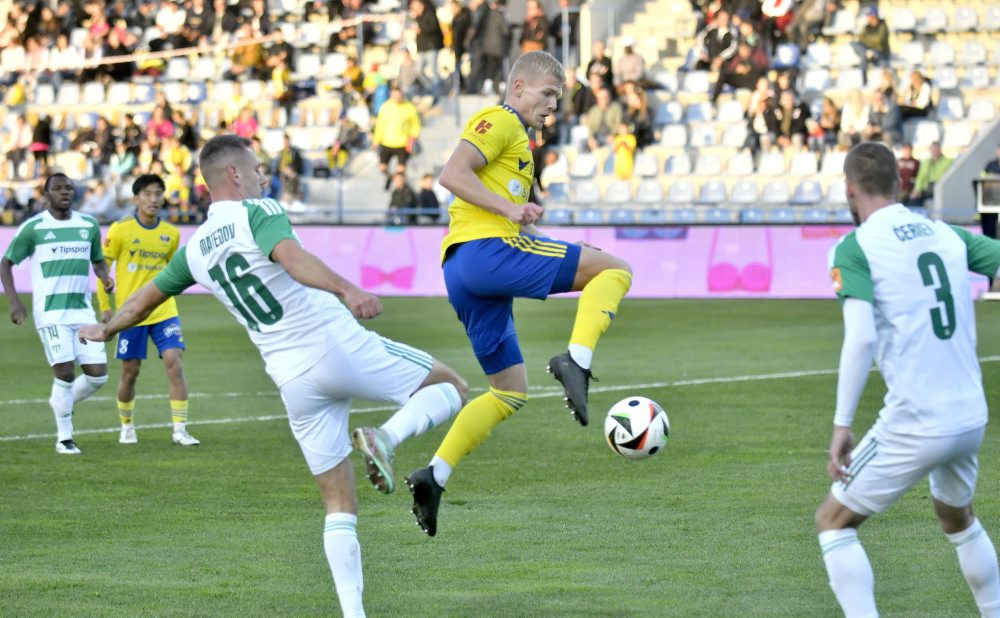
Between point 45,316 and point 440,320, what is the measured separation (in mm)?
10357

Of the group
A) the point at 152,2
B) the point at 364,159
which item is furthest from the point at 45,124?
the point at 364,159

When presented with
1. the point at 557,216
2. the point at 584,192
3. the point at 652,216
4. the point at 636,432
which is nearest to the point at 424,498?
the point at 636,432

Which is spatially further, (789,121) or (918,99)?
(789,121)

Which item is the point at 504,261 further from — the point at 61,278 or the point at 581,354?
the point at 61,278

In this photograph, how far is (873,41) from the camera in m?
27.5

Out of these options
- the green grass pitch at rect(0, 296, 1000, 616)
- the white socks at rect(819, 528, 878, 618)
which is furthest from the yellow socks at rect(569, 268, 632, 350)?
the white socks at rect(819, 528, 878, 618)

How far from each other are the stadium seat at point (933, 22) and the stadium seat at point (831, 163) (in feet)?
13.1

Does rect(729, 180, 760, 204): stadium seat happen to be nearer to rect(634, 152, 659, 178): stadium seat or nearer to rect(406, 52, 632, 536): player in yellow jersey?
rect(634, 152, 659, 178): stadium seat

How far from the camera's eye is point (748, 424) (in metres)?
12.3

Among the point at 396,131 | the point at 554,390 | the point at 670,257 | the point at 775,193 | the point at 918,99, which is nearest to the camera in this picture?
the point at 554,390

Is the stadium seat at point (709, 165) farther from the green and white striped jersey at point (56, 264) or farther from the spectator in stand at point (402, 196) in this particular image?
the green and white striped jersey at point (56, 264)

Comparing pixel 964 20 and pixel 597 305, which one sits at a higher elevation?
pixel 964 20

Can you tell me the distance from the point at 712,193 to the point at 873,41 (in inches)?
155

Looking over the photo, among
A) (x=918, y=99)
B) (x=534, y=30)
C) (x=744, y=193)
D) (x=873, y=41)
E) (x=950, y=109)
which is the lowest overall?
(x=744, y=193)
